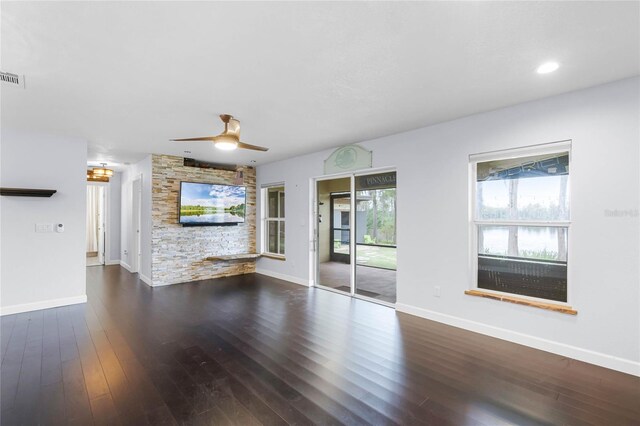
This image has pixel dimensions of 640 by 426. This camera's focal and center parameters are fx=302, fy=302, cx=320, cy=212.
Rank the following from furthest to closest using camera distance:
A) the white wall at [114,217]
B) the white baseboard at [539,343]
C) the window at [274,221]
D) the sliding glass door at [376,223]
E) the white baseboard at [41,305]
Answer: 1. the white wall at [114,217]
2. the window at [274,221]
3. the sliding glass door at [376,223]
4. the white baseboard at [41,305]
5. the white baseboard at [539,343]

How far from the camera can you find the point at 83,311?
434 centimetres

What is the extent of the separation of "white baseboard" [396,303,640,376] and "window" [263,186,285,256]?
364 centimetres

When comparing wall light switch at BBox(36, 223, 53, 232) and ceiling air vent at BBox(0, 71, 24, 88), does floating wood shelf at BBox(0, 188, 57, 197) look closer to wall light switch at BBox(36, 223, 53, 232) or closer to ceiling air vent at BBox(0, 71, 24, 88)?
wall light switch at BBox(36, 223, 53, 232)

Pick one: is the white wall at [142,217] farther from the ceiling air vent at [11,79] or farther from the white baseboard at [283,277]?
the ceiling air vent at [11,79]

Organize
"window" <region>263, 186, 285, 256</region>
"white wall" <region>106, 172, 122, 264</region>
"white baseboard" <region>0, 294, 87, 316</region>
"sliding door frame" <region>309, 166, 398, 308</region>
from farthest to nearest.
Answer: "white wall" <region>106, 172, 122, 264</region>
"window" <region>263, 186, 285, 256</region>
"sliding door frame" <region>309, 166, 398, 308</region>
"white baseboard" <region>0, 294, 87, 316</region>

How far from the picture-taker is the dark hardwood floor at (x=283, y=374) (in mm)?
2135

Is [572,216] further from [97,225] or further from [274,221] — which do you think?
[97,225]

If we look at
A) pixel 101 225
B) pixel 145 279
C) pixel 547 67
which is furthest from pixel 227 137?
pixel 101 225

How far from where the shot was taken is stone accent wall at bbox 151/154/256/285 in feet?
19.6

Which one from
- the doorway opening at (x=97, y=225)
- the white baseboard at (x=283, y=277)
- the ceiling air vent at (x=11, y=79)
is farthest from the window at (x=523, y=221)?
the doorway opening at (x=97, y=225)

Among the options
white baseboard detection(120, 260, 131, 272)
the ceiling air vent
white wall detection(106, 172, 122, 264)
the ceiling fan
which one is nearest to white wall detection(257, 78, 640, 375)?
the ceiling fan

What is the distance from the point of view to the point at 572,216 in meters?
3.04

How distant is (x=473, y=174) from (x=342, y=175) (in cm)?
227

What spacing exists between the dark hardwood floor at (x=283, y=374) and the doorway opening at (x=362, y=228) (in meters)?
1.33
